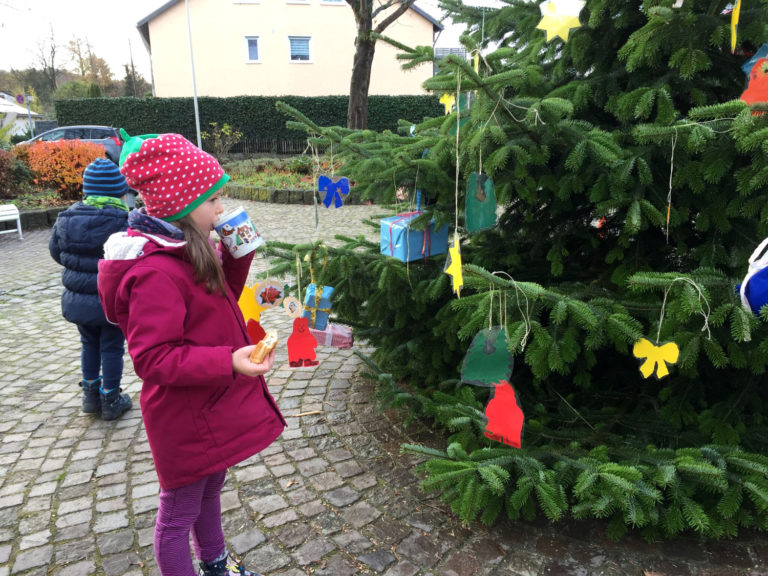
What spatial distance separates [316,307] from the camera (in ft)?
8.77

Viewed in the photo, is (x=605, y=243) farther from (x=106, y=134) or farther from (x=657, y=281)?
(x=106, y=134)

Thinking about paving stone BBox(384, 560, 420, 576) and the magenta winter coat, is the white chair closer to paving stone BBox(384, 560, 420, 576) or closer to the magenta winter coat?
the magenta winter coat

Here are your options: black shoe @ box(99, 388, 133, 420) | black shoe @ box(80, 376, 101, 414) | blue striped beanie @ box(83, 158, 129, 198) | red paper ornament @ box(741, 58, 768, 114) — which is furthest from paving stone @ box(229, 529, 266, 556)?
red paper ornament @ box(741, 58, 768, 114)

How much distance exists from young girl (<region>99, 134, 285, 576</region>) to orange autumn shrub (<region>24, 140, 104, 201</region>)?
10916 mm

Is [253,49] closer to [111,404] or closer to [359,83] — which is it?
[359,83]

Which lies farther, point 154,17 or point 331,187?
point 154,17

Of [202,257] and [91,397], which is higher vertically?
[202,257]

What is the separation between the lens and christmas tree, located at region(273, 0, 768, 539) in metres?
2.11

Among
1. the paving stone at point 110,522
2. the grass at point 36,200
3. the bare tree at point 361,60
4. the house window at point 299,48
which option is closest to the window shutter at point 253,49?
the house window at point 299,48

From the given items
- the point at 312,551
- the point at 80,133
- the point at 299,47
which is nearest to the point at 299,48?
the point at 299,47

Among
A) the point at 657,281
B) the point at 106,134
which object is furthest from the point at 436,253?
the point at 106,134

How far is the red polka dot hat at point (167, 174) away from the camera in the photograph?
70.7 inches

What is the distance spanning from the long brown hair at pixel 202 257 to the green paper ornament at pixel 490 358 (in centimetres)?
96

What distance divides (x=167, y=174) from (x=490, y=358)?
1.31 m
